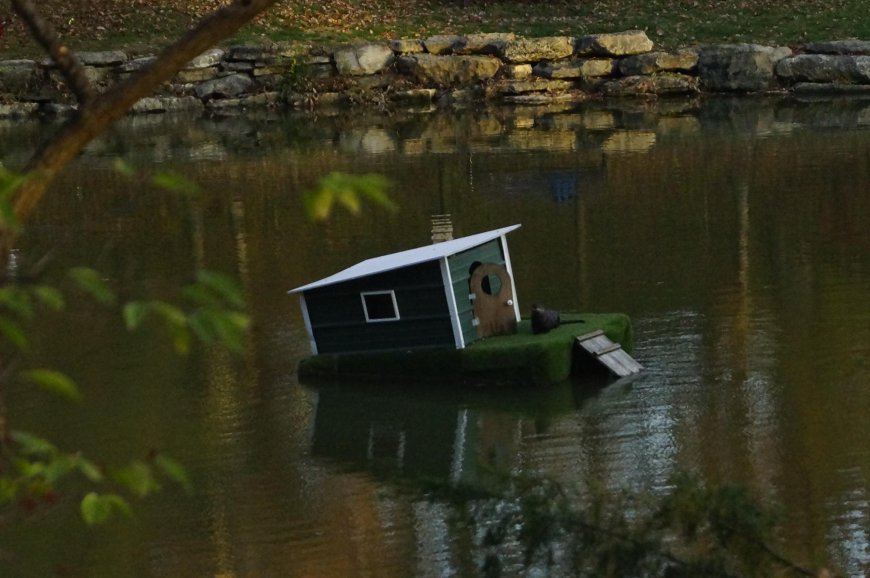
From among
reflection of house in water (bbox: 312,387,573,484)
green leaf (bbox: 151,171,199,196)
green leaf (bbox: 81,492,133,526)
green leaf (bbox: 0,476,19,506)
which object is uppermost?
green leaf (bbox: 151,171,199,196)

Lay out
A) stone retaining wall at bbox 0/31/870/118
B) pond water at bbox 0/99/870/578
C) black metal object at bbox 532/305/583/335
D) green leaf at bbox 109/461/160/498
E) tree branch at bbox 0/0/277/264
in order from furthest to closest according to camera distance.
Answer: stone retaining wall at bbox 0/31/870/118 → black metal object at bbox 532/305/583/335 → pond water at bbox 0/99/870/578 → tree branch at bbox 0/0/277/264 → green leaf at bbox 109/461/160/498

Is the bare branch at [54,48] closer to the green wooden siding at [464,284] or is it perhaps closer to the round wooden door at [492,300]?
the green wooden siding at [464,284]

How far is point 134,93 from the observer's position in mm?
4441

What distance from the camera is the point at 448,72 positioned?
125ft

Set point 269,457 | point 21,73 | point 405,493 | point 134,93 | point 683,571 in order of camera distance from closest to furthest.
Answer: point 134,93 < point 683,571 < point 405,493 < point 269,457 < point 21,73

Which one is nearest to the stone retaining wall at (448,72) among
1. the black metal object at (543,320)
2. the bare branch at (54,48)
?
the black metal object at (543,320)

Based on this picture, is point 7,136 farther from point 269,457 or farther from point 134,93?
point 134,93

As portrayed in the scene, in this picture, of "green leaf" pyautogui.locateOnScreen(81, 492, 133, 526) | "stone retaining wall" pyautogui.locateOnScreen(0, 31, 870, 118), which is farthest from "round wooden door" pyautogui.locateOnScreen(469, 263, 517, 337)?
"stone retaining wall" pyautogui.locateOnScreen(0, 31, 870, 118)

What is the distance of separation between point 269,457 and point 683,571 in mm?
5982

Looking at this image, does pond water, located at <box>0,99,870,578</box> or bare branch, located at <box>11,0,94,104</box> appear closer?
bare branch, located at <box>11,0,94,104</box>

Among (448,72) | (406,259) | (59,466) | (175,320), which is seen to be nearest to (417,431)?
(406,259)

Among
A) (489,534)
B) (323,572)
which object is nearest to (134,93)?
(489,534)

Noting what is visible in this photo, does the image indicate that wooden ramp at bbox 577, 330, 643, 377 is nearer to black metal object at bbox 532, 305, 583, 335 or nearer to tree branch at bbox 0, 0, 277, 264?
black metal object at bbox 532, 305, 583, 335

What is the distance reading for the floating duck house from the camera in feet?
42.5
